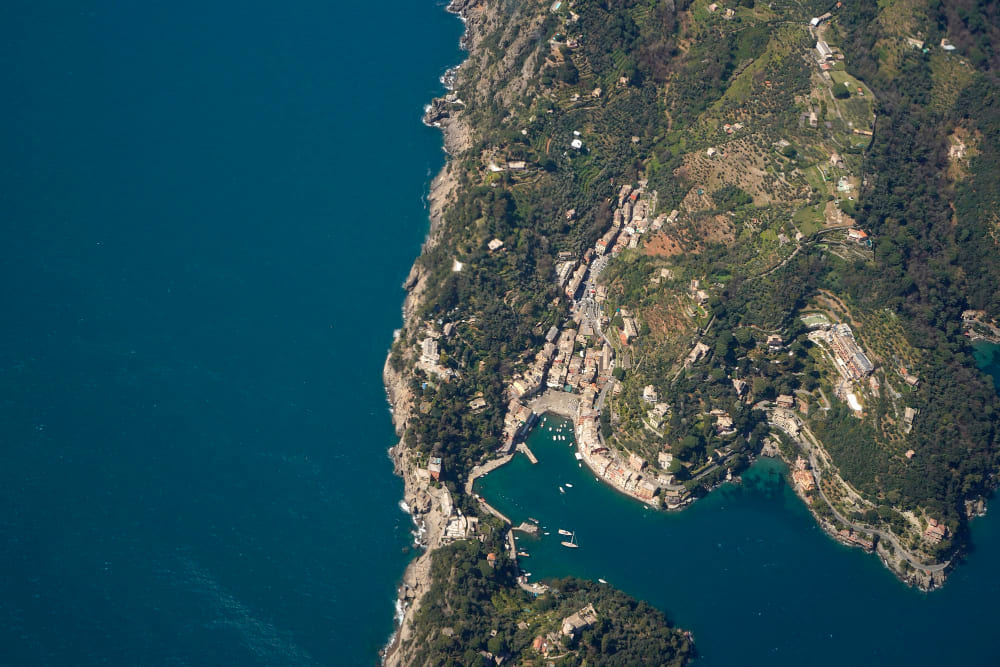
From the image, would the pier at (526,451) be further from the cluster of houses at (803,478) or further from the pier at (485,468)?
the cluster of houses at (803,478)

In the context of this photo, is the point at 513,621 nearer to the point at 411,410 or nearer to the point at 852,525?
the point at 411,410

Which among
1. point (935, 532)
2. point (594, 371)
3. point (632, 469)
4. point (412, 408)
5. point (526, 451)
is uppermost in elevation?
point (594, 371)

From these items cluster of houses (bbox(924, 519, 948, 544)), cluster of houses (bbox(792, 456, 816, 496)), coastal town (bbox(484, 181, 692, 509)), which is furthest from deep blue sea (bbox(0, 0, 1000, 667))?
cluster of houses (bbox(924, 519, 948, 544))

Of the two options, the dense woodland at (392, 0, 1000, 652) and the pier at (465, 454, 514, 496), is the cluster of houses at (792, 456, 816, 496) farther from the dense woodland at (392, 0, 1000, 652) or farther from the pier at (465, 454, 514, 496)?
the pier at (465, 454, 514, 496)

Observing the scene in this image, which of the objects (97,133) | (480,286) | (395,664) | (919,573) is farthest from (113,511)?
(919,573)

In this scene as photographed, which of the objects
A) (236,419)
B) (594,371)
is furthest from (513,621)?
(236,419)

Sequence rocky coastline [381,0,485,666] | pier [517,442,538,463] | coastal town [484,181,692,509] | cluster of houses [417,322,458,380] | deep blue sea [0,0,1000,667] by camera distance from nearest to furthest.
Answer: deep blue sea [0,0,1000,667]
rocky coastline [381,0,485,666]
coastal town [484,181,692,509]
pier [517,442,538,463]
cluster of houses [417,322,458,380]
